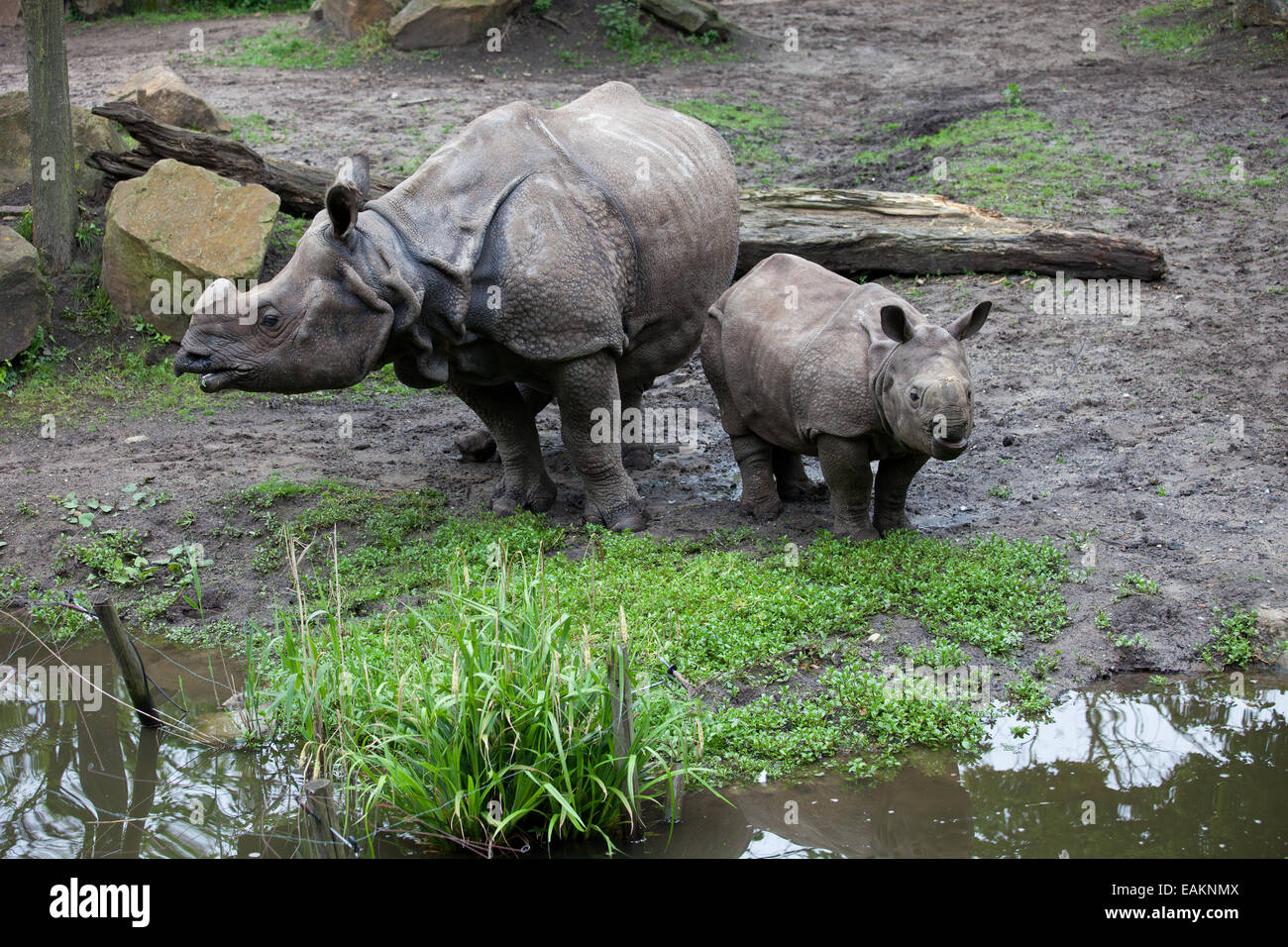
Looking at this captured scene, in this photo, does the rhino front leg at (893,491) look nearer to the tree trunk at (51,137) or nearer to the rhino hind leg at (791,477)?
the rhino hind leg at (791,477)

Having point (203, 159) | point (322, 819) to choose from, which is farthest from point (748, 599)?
point (203, 159)

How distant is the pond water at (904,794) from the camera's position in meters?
4.67

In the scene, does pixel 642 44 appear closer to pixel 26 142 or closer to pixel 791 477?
pixel 26 142

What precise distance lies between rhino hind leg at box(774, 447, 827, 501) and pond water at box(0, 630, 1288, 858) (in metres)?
2.46

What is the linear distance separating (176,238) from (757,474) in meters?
5.26

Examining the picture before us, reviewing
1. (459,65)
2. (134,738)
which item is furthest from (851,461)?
(459,65)

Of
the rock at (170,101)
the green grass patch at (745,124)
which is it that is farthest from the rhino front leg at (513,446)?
the rock at (170,101)

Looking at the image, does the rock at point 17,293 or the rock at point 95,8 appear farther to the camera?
the rock at point 95,8

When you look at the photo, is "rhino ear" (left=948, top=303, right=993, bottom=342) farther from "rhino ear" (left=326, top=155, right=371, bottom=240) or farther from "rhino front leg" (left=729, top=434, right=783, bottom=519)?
"rhino ear" (left=326, top=155, right=371, bottom=240)

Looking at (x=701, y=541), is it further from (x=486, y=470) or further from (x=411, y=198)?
(x=411, y=198)

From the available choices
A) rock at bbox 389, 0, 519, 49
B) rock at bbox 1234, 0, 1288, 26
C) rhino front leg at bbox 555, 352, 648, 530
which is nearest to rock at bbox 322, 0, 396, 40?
rock at bbox 389, 0, 519, 49

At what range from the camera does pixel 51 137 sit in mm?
9688

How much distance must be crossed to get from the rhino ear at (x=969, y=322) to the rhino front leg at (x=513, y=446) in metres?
2.69

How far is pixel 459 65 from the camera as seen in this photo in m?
15.5
